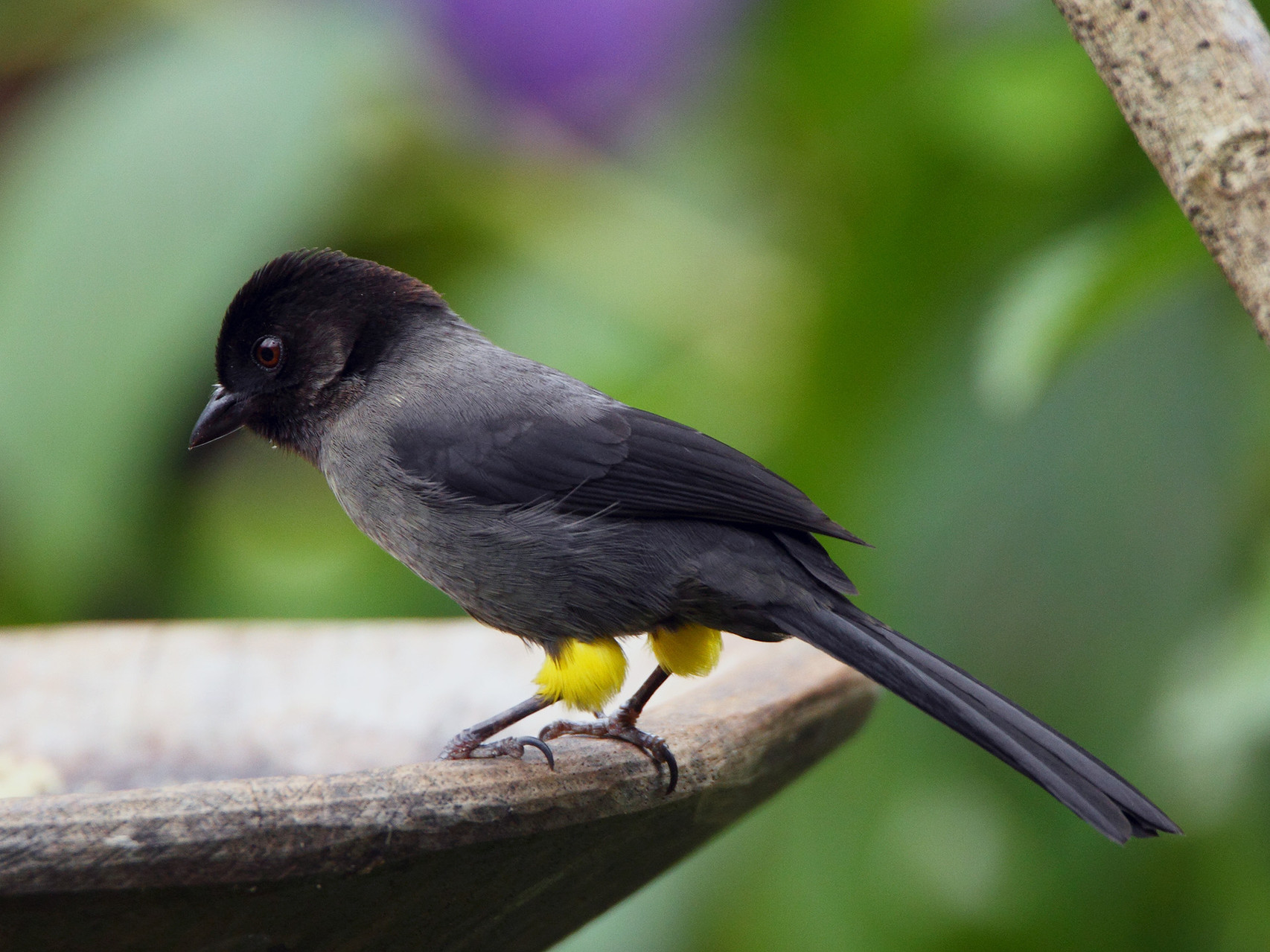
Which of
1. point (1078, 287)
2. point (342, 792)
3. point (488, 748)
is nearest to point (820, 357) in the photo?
point (1078, 287)

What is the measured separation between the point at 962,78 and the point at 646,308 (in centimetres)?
Result: 112

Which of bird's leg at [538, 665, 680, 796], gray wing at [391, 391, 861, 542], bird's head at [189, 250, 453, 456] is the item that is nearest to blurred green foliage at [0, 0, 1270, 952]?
gray wing at [391, 391, 861, 542]

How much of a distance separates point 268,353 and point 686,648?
2.91 feet

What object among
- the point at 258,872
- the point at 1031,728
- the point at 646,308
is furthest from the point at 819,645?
the point at 646,308

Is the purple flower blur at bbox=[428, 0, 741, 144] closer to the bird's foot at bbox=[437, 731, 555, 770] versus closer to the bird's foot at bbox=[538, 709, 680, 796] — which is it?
the bird's foot at bbox=[538, 709, 680, 796]

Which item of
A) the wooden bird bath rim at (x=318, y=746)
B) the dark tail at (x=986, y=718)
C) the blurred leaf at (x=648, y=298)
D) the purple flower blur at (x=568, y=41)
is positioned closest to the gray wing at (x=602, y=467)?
the dark tail at (x=986, y=718)

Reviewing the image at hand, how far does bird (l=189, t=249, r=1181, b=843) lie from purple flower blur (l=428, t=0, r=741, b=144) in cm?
207

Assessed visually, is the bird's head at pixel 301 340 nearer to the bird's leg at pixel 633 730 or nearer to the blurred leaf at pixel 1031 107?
the bird's leg at pixel 633 730

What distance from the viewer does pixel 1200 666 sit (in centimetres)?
282

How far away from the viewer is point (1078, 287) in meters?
2.54

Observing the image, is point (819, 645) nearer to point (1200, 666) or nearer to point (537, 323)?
point (1200, 666)

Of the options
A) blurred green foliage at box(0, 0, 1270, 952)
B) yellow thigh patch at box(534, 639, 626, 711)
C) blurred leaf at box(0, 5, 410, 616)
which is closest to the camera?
yellow thigh patch at box(534, 639, 626, 711)

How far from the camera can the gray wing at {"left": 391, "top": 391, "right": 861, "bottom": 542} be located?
6.88ft

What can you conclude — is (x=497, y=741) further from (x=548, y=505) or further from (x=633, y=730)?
(x=548, y=505)
